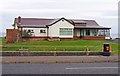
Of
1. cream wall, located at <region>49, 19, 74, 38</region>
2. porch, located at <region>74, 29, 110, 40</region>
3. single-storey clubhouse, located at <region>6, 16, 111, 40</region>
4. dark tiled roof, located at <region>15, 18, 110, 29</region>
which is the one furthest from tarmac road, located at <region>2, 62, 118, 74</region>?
porch, located at <region>74, 29, 110, 40</region>

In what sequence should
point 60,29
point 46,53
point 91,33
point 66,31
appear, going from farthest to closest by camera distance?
point 91,33 < point 60,29 < point 66,31 < point 46,53

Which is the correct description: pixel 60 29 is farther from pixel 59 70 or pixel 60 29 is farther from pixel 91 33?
pixel 59 70

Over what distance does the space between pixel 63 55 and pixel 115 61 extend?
4088 mm

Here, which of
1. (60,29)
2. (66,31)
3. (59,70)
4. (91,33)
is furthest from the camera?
(91,33)

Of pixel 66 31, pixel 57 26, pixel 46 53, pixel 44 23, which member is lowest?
pixel 46 53

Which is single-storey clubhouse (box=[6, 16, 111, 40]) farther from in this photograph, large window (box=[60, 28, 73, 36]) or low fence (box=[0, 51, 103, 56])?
low fence (box=[0, 51, 103, 56])

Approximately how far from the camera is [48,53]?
21.5 m

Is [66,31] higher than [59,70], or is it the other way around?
[66,31]

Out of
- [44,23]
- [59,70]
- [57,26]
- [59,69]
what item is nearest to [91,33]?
[57,26]

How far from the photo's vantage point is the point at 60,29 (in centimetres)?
5922

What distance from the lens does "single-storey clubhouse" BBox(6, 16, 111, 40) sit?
193ft

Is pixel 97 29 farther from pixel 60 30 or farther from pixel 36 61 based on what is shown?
pixel 36 61

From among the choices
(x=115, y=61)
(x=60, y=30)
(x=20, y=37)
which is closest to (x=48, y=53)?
(x=115, y=61)

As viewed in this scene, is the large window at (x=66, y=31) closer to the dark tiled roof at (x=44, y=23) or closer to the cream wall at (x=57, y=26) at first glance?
the cream wall at (x=57, y=26)
